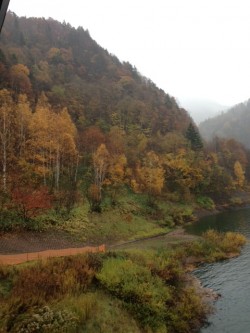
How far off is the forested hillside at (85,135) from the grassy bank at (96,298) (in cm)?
1658

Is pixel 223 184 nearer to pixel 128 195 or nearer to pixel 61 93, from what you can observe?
pixel 128 195

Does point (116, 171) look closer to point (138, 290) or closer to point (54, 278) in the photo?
point (138, 290)

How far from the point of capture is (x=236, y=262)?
33656 millimetres

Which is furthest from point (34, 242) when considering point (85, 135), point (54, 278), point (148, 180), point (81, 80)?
point (81, 80)

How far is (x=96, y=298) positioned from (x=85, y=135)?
4327cm

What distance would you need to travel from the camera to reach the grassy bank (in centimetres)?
1473

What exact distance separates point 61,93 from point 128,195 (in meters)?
40.4

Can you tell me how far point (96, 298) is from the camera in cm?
1891

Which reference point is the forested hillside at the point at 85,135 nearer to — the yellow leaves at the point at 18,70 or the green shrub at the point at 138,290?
the yellow leaves at the point at 18,70

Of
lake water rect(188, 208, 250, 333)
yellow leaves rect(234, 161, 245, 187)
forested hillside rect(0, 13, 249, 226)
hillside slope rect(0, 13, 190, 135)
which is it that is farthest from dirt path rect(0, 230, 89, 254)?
yellow leaves rect(234, 161, 245, 187)

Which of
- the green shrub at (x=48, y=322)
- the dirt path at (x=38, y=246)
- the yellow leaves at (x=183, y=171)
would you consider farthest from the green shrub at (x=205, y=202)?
the green shrub at (x=48, y=322)

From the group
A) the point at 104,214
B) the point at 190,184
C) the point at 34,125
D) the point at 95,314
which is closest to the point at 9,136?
the point at 34,125

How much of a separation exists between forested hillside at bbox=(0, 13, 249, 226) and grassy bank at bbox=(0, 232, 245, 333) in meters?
16.6

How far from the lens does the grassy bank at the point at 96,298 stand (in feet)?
48.3
